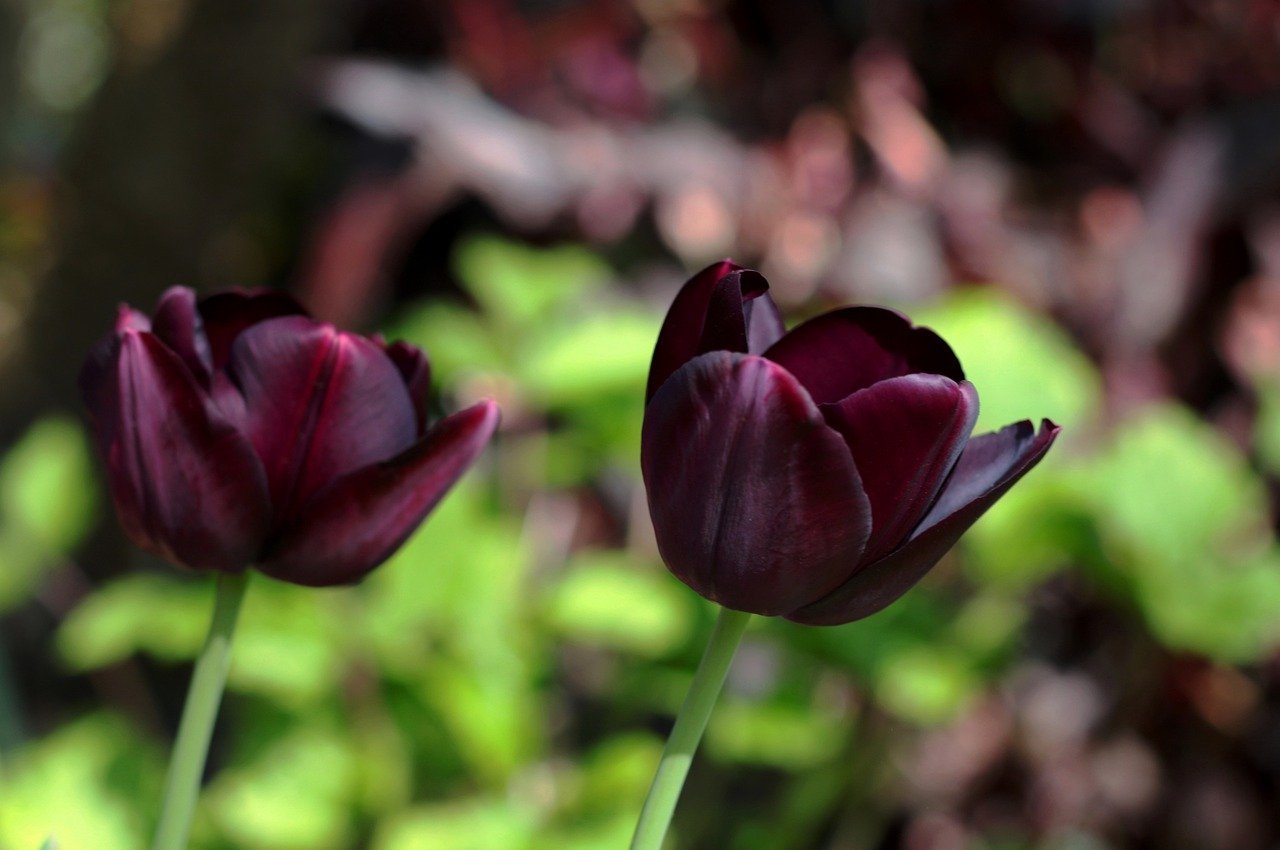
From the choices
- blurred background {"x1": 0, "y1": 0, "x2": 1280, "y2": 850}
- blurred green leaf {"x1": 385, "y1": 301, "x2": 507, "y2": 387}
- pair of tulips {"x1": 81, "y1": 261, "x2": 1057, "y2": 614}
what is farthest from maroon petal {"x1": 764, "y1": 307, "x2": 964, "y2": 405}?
blurred green leaf {"x1": 385, "y1": 301, "x2": 507, "y2": 387}

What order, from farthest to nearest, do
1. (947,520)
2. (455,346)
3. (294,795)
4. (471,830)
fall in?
(455,346) < (294,795) < (471,830) < (947,520)

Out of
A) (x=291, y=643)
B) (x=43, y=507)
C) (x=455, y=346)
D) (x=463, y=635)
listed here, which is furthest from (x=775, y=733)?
(x=43, y=507)

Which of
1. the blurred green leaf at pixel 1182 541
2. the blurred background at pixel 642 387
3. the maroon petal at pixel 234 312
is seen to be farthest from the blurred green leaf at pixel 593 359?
the maroon petal at pixel 234 312

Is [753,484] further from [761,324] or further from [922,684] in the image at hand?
[922,684]

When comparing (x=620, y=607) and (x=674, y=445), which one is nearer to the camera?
(x=674, y=445)

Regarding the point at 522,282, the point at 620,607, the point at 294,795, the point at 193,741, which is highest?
the point at 193,741

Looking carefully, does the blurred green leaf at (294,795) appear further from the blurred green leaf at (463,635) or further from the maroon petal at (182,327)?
the maroon petal at (182,327)
